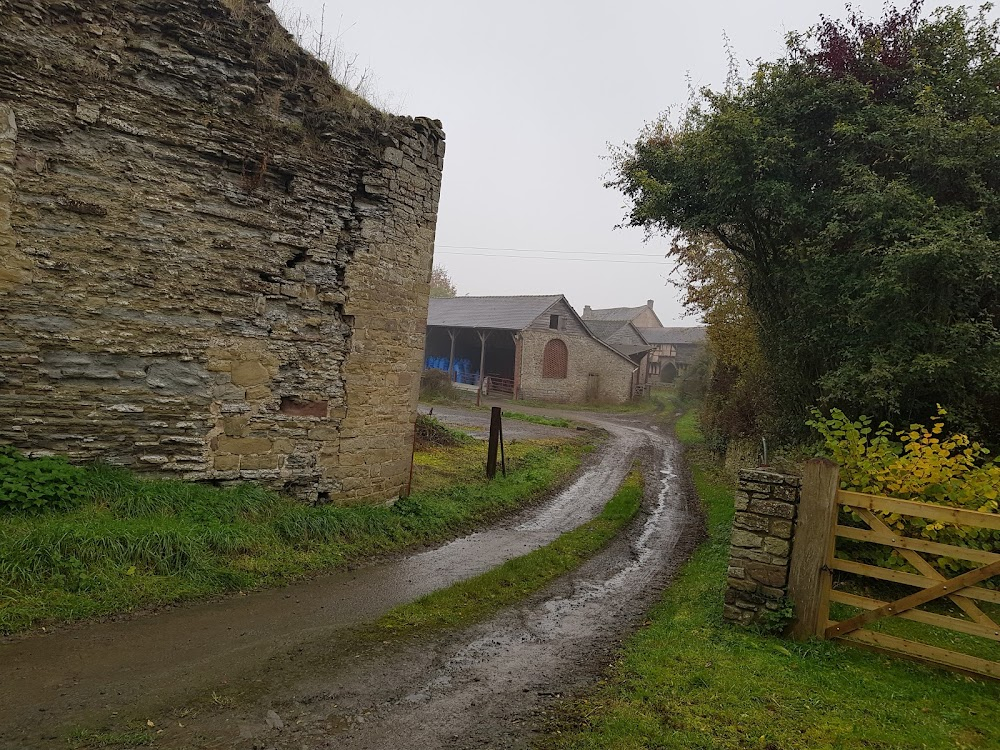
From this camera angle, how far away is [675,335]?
216 feet

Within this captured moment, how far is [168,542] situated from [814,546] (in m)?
5.88

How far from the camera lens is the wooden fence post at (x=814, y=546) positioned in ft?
16.2

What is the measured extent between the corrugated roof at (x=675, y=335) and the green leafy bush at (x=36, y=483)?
58508 mm

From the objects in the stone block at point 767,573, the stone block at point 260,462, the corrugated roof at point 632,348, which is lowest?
the stone block at point 767,573

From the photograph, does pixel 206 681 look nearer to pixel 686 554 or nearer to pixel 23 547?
pixel 23 547

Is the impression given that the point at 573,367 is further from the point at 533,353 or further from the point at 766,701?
the point at 766,701

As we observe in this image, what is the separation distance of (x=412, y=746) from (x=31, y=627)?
315 cm

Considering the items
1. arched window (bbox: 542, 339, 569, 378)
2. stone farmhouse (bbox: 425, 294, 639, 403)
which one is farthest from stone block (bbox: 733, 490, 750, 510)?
arched window (bbox: 542, 339, 569, 378)

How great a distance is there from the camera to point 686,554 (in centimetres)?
816

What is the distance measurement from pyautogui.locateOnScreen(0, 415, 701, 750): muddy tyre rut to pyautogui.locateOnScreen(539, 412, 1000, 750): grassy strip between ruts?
41 centimetres

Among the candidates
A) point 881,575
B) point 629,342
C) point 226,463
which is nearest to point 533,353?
point 629,342

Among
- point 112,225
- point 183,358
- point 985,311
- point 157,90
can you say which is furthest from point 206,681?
point 985,311

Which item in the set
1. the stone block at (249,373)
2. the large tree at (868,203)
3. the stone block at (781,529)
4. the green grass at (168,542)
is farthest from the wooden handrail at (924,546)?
the stone block at (249,373)

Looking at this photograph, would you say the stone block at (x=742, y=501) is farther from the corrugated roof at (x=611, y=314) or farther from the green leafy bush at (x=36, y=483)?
the corrugated roof at (x=611, y=314)
